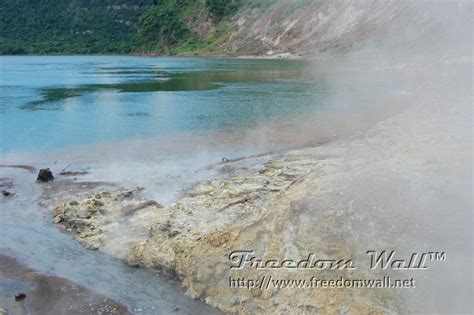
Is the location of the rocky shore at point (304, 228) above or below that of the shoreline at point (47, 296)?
above

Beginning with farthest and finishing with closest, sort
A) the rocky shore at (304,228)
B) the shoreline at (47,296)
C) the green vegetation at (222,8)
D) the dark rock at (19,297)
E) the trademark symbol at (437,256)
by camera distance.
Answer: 1. the green vegetation at (222,8)
2. the dark rock at (19,297)
3. the shoreline at (47,296)
4. the rocky shore at (304,228)
5. the trademark symbol at (437,256)

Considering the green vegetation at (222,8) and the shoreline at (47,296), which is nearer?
the shoreline at (47,296)

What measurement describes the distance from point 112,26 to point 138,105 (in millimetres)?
110328

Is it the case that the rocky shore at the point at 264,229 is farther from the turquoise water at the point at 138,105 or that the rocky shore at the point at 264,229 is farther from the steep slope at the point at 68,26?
the steep slope at the point at 68,26

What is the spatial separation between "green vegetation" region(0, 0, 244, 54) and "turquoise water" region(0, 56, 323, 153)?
53.6 m

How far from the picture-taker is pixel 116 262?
10719mm

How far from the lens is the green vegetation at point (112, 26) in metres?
108

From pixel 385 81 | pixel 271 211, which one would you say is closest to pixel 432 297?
pixel 271 211

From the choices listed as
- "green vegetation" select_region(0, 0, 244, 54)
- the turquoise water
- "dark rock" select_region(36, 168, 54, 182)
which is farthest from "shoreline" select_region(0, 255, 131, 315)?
"green vegetation" select_region(0, 0, 244, 54)

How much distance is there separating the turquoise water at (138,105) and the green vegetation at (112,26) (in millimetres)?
53587

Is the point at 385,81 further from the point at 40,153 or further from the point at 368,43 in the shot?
the point at 40,153

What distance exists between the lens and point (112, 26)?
13738cm

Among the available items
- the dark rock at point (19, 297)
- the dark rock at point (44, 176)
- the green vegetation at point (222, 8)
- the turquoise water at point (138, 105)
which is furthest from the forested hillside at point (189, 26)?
the dark rock at point (19, 297)

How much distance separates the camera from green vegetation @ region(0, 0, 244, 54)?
10796 cm
